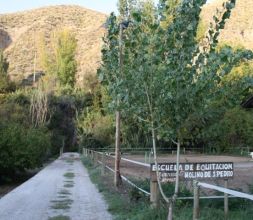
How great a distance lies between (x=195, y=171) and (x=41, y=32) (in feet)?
468

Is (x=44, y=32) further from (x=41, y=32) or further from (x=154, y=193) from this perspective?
(x=154, y=193)

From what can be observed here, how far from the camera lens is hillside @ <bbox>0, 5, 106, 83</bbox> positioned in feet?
463

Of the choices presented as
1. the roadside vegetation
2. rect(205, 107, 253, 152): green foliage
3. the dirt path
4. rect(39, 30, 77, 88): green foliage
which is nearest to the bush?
the dirt path

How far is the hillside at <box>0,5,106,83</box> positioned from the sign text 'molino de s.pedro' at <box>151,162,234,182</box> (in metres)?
121

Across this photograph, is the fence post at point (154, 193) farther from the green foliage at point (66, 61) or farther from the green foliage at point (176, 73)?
the green foliage at point (66, 61)

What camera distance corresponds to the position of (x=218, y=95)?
27.9ft

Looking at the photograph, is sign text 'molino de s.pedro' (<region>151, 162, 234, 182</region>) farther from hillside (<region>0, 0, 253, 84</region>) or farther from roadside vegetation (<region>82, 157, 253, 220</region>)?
hillside (<region>0, 0, 253, 84</region>)

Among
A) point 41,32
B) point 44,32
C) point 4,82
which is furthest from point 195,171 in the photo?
point 44,32

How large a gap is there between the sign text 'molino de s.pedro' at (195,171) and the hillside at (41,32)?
120513 mm

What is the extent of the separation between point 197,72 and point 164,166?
2880 mm

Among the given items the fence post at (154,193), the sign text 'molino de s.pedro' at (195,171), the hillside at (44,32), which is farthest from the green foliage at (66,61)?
the sign text 'molino de s.pedro' at (195,171)

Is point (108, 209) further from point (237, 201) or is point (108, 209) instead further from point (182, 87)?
point (182, 87)

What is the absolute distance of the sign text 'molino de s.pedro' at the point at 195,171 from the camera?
419 inches

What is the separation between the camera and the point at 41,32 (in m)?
A: 149
